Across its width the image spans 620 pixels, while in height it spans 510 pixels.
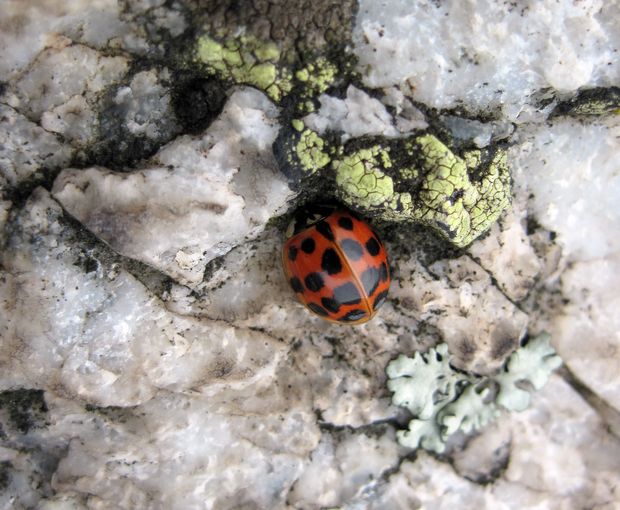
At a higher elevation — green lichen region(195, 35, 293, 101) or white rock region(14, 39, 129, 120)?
green lichen region(195, 35, 293, 101)

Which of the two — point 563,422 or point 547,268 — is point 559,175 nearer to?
point 547,268

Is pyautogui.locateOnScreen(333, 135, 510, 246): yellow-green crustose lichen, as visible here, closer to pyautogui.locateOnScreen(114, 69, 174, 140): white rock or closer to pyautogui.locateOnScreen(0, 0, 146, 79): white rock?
pyautogui.locateOnScreen(114, 69, 174, 140): white rock

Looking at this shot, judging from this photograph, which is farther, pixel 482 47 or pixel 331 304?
pixel 331 304

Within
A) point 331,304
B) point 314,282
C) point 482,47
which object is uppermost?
point 482,47

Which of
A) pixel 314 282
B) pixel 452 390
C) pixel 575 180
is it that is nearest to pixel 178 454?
pixel 314 282

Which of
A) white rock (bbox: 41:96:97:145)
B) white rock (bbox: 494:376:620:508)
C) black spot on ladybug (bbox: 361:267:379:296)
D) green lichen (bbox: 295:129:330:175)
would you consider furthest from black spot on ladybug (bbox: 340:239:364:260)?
white rock (bbox: 494:376:620:508)

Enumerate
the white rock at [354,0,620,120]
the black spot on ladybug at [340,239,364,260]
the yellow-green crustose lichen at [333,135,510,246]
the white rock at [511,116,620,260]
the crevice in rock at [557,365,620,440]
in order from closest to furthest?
the white rock at [354,0,620,120], the yellow-green crustose lichen at [333,135,510,246], the black spot on ladybug at [340,239,364,260], the white rock at [511,116,620,260], the crevice in rock at [557,365,620,440]

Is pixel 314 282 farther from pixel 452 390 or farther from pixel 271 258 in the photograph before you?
pixel 452 390

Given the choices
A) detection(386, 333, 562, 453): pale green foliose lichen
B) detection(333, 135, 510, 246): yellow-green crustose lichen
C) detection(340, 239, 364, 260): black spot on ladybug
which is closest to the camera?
detection(333, 135, 510, 246): yellow-green crustose lichen
